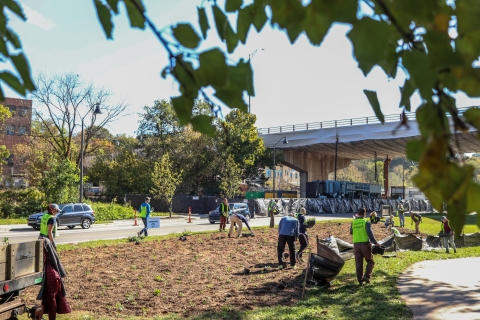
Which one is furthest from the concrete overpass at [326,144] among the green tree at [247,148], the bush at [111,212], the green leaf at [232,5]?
the green leaf at [232,5]

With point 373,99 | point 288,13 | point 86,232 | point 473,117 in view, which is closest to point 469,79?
point 473,117

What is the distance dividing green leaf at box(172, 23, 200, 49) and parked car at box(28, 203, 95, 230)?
2810 cm

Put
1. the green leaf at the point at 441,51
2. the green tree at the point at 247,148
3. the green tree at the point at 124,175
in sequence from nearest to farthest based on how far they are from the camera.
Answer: the green leaf at the point at 441,51
the green tree at the point at 247,148
the green tree at the point at 124,175

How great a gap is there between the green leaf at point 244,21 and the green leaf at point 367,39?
638 millimetres

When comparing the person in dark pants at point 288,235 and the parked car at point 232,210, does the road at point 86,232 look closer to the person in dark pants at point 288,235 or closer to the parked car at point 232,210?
the parked car at point 232,210

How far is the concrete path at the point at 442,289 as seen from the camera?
8.79m

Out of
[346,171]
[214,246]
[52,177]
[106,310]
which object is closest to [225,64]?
[106,310]

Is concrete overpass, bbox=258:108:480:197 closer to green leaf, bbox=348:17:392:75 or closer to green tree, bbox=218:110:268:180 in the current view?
green tree, bbox=218:110:268:180

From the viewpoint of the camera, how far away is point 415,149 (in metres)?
1.40

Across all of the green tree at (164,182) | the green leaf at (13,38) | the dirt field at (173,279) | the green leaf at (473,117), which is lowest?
the dirt field at (173,279)

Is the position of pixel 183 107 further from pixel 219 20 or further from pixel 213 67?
pixel 219 20

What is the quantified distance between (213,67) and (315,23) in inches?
14.1

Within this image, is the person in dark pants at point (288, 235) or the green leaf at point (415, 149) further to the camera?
the person in dark pants at point (288, 235)

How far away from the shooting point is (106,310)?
8.85m
